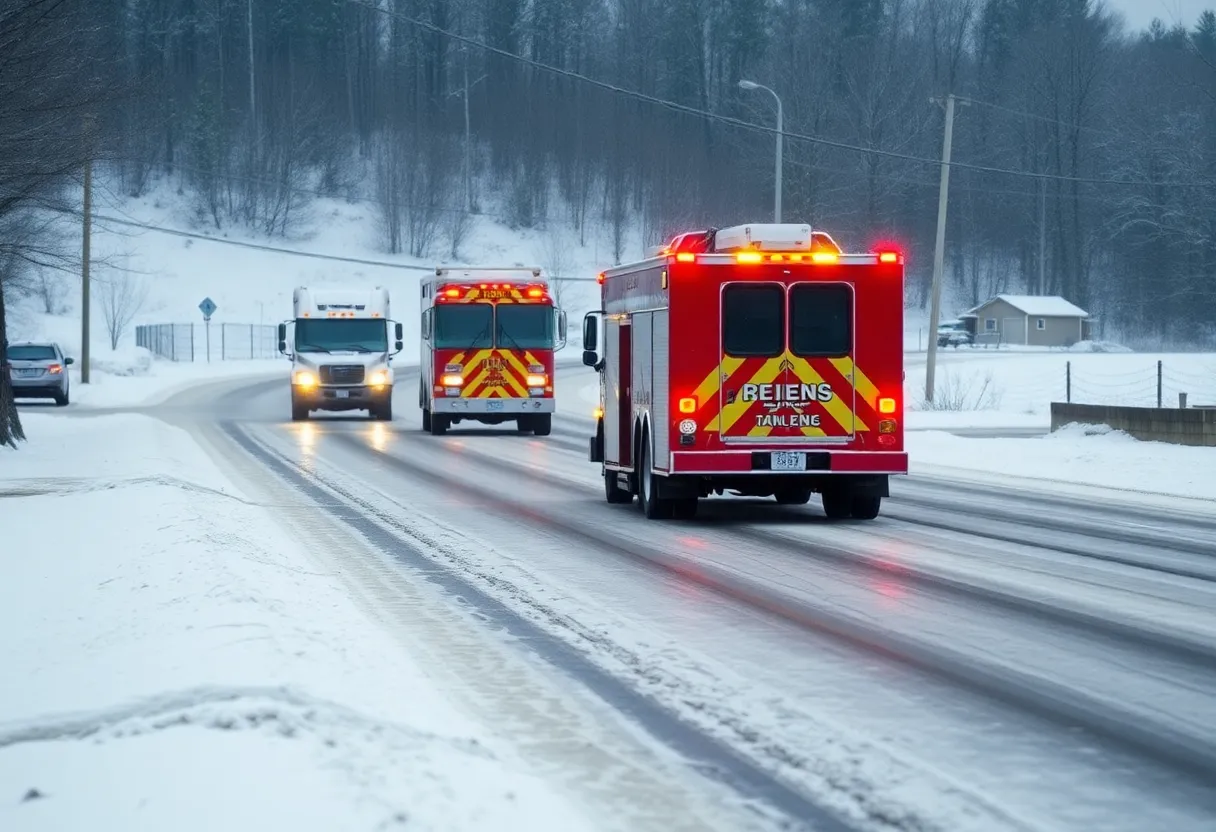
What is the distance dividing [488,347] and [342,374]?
18.2ft

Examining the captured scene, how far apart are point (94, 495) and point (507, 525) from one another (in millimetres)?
4821

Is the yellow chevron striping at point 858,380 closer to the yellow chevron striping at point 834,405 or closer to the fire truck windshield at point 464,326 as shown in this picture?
the yellow chevron striping at point 834,405

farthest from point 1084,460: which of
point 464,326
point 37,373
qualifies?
A: point 37,373

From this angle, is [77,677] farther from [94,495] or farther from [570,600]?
[94,495]

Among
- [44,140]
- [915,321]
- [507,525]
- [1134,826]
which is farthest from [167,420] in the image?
[915,321]

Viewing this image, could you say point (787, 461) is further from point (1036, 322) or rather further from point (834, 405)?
point (1036, 322)

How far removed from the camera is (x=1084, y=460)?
27422mm

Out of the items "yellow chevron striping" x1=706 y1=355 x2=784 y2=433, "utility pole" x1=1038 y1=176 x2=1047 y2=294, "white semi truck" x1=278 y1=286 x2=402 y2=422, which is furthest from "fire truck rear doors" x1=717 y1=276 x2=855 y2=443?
"utility pole" x1=1038 y1=176 x2=1047 y2=294

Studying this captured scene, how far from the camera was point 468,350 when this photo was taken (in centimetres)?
3528

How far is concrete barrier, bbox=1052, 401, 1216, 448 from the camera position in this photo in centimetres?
2848

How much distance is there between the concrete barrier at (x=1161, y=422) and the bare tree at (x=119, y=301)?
214 feet

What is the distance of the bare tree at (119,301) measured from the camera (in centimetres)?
9112

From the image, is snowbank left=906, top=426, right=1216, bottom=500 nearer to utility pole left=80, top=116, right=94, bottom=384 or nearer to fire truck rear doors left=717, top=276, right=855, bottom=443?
fire truck rear doors left=717, top=276, right=855, bottom=443

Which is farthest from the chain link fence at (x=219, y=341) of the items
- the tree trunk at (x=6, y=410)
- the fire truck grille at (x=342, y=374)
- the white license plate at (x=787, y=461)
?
the white license plate at (x=787, y=461)
